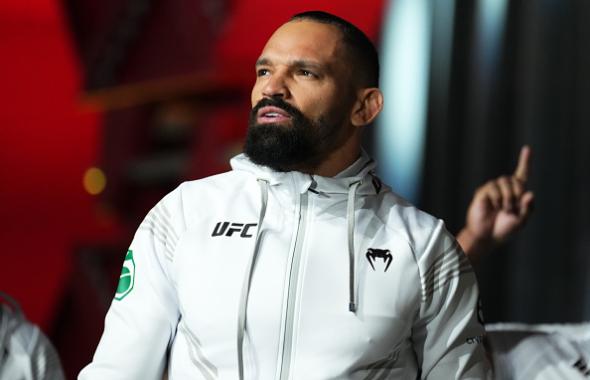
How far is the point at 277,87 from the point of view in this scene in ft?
4.44

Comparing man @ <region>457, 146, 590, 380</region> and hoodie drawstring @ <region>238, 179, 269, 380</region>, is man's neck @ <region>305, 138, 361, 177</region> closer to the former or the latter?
hoodie drawstring @ <region>238, 179, 269, 380</region>

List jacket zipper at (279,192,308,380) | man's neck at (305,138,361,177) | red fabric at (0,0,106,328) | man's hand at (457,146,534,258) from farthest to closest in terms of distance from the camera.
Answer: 1. red fabric at (0,0,106,328)
2. man's hand at (457,146,534,258)
3. man's neck at (305,138,361,177)
4. jacket zipper at (279,192,308,380)

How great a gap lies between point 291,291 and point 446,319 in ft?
0.72

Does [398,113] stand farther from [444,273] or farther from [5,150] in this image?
[444,273]

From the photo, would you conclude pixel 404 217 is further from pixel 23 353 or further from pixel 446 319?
pixel 23 353

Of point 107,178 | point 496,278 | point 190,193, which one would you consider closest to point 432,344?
point 190,193

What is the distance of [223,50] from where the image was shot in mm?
2668

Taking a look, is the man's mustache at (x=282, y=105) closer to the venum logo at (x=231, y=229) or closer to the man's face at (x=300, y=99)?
the man's face at (x=300, y=99)

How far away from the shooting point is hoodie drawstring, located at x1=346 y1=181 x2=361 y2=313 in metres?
1.31

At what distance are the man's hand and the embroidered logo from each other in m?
0.37

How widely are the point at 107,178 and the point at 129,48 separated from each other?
1.22 ft

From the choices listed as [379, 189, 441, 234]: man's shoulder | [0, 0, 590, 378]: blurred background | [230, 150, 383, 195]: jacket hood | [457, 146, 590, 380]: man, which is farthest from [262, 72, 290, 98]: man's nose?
[0, 0, 590, 378]: blurred background

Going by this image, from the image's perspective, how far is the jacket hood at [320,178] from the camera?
53.9 inches

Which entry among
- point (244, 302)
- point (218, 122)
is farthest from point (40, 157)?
point (244, 302)
